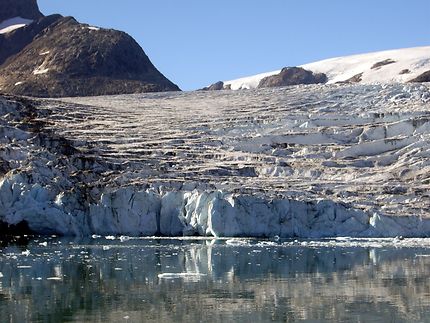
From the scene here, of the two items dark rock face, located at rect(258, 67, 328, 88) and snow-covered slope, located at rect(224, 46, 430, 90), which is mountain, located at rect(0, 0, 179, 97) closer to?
dark rock face, located at rect(258, 67, 328, 88)

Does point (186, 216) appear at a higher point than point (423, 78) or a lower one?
lower

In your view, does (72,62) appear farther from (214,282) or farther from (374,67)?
(214,282)

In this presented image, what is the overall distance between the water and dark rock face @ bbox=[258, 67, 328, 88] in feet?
213

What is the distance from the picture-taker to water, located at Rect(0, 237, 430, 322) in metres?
16.2

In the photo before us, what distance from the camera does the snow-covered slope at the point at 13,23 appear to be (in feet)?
328

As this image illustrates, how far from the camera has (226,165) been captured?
136 feet

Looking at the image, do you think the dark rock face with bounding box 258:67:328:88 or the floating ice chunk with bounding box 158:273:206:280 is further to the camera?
the dark rock face with bounding box 258:67:328:88

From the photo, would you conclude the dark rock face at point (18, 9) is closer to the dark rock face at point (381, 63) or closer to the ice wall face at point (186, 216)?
the dark rock face at point (381, 63)

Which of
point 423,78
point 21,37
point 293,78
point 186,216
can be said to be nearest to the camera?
point 186,216

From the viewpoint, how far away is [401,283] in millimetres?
20375

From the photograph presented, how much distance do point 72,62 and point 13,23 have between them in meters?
22.5

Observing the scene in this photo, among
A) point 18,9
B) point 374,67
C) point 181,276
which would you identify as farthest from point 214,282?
point 18,9

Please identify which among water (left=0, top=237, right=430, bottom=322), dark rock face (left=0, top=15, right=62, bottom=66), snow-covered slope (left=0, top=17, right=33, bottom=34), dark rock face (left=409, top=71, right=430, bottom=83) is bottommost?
water (left=0, top=237, right=430, bottom=322)

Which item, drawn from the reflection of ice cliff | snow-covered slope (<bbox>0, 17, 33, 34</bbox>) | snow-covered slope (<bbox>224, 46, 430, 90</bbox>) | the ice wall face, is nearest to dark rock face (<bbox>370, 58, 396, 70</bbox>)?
snow-covered slope (<bbox>224, 46, 430, 90</bbox>)
